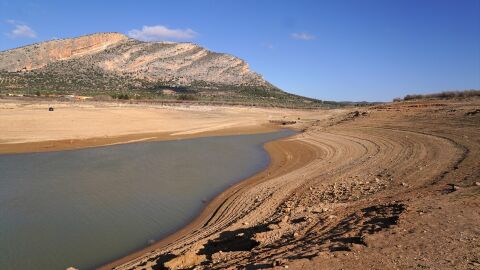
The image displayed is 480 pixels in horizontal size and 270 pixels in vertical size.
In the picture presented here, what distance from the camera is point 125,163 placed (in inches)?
826

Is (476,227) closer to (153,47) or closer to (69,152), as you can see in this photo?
(69,152)

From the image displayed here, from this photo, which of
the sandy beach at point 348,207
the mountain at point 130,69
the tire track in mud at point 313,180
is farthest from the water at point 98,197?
the mountain at point 130,69

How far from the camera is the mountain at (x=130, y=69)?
87.9 metres

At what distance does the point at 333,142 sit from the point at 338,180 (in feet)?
44.3

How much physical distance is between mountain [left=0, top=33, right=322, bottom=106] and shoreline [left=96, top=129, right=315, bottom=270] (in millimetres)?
59030

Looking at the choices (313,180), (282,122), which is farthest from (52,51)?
(313,180)

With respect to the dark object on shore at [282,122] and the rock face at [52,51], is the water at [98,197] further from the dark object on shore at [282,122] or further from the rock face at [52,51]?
the rock face at [52,51]

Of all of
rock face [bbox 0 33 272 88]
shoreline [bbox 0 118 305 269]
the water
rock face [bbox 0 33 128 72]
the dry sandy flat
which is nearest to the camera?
the water

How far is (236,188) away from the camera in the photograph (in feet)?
51.6

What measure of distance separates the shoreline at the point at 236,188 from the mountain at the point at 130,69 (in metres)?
59.0

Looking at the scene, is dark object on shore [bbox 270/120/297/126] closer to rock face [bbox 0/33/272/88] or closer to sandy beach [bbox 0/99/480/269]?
sandy beach [bbox 0/99/480/269]

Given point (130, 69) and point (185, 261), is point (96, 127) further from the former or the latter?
point (130, 69)

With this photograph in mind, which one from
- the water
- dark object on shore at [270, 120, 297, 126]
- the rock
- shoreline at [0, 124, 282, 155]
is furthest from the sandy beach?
dark object on shore at [270, 120, 297, 126]

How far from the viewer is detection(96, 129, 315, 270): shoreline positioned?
31.4ft
